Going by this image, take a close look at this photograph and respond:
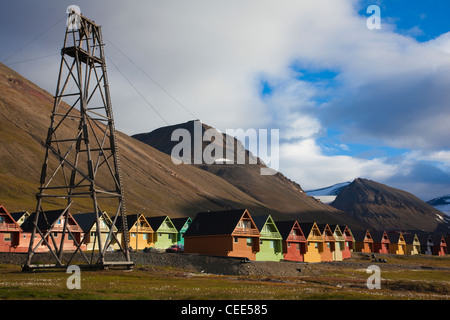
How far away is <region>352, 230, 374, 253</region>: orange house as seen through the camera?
121562 millimetres

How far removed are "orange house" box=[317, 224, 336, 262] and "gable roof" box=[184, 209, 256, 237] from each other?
2841 cm

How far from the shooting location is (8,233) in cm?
7631

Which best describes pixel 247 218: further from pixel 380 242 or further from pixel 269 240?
pixel 380 242

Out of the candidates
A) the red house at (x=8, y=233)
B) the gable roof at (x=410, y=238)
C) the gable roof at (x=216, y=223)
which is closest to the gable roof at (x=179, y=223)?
the gable roof at (x=216, y=223)

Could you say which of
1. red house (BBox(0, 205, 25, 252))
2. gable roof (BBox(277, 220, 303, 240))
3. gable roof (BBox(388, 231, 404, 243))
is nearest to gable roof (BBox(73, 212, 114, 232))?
red house (BBox(0, 205, 25, 252))

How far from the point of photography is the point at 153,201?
198000 mm

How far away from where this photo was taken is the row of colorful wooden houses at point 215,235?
7238cm

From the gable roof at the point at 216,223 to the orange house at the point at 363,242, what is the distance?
60146mm

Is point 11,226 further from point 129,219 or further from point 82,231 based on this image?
point 129,219

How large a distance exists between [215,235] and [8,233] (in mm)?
35911

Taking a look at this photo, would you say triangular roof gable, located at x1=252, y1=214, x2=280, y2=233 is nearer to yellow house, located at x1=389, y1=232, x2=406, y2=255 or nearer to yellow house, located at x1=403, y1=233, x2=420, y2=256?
yellow house, located at x1=389, y1=232, x2=406, y2=255

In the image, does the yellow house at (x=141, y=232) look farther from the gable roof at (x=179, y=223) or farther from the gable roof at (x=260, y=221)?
the gable roof at (x=260, y=221)
